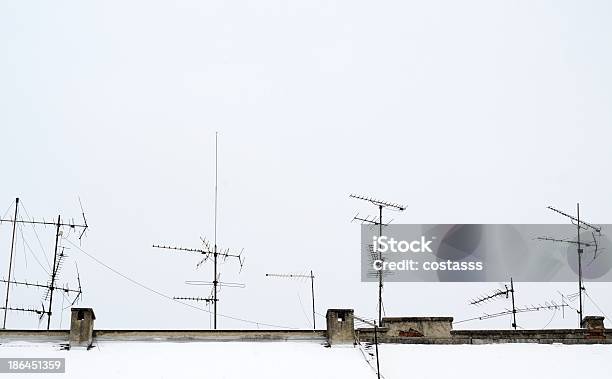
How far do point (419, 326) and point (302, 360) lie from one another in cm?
548

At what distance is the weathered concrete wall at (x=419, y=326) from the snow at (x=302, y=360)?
119cm

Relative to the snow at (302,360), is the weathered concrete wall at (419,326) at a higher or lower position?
higher

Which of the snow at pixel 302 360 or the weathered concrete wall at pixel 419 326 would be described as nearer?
the snow at pixel 302 360

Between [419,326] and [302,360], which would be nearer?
[302,360]

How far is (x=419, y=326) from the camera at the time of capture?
31.3m

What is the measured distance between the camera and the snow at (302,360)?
2647 cm

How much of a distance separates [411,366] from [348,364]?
6.72 ft

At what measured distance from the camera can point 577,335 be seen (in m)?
31.6

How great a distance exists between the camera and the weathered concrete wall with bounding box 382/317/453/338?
102 ft

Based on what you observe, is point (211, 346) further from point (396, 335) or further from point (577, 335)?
point (577, 335)

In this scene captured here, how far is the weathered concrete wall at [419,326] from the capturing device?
3120 cm

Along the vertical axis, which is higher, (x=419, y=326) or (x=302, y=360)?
(x=419, y=326)

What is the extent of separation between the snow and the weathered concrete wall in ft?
3.92

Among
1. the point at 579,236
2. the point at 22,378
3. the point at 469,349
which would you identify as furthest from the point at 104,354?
the point at 579,236
